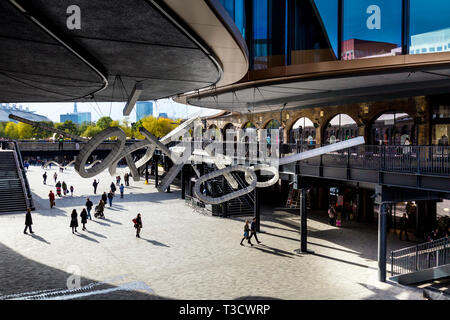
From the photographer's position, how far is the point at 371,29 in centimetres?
1838

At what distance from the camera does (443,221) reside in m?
21.5

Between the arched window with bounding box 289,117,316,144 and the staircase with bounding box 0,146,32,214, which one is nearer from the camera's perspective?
the staircase with bounding box 0,146,32,214

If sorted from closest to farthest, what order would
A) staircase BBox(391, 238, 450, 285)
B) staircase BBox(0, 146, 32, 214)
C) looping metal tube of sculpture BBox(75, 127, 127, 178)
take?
looping metal tube of sculpture BBox(75, 127, 127, 178)
staircase BBox(391, 238, 450, 285)
staircase BBox(0, 146, 32, 214)

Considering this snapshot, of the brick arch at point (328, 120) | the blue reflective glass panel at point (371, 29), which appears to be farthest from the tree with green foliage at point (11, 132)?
the blue reflective glass panel at point (371, 29)

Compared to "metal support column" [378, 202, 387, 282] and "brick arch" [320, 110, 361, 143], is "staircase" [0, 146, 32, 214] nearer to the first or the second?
"brick arch" [320, 110, 361, 143]

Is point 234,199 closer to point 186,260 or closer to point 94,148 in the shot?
point 186,260

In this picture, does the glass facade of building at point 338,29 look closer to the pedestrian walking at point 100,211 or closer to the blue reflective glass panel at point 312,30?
the blue reflective glass panel at point 312,30

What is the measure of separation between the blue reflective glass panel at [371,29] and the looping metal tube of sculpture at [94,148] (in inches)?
499

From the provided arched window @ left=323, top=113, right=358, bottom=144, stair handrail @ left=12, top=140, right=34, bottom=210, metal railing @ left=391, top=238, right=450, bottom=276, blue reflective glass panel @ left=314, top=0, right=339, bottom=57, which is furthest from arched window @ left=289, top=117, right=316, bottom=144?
stair handrail @ left=12, top=140, right=34, bottom=210

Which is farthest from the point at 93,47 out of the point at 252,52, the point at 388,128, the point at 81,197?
the point at 81,197

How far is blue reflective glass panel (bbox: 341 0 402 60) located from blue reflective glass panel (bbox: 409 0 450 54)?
0.63m

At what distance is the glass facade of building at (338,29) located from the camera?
16.9m

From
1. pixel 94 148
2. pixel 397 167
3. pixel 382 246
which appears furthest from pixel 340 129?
pixel 94 148

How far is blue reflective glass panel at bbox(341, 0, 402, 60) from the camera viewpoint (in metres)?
17.8
